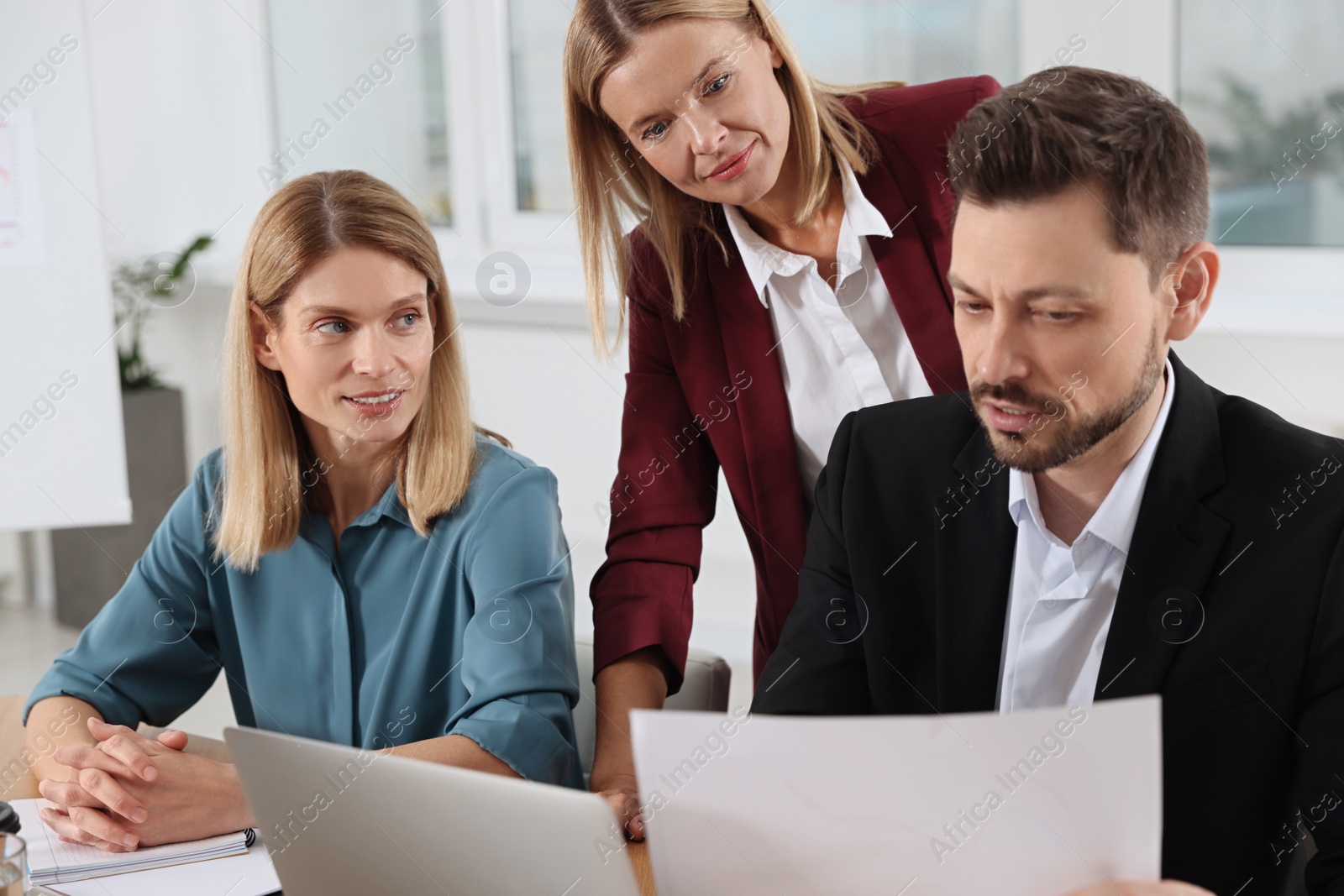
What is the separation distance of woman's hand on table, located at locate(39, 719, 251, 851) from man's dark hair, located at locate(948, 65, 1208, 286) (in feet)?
3.20

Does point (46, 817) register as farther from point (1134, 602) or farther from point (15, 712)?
point (1134, 602)

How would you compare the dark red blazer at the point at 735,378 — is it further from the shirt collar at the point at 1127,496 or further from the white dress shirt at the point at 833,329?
the shirt collar at the point at 1127,496

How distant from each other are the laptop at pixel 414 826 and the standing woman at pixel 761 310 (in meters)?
0.55

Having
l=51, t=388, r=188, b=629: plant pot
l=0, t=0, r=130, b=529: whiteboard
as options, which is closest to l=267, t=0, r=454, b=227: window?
l=51, t=388, r=188, b=629: plant pot

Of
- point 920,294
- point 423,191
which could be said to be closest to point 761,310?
point 920,294

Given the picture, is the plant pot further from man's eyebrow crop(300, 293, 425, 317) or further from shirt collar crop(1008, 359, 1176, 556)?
shirt collar crop(1008, 359, 1176, 556)

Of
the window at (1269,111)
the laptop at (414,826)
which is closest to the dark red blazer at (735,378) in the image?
the laptop at (414,826)

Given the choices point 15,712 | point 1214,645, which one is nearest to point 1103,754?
point 1214,645

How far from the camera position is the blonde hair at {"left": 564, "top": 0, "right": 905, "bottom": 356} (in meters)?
1.49

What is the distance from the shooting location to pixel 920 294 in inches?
62.8

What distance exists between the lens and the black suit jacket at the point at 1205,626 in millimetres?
1124

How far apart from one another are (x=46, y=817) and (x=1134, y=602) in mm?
1148

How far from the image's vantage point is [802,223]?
1649mm

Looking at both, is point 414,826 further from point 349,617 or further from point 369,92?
point 369,92
